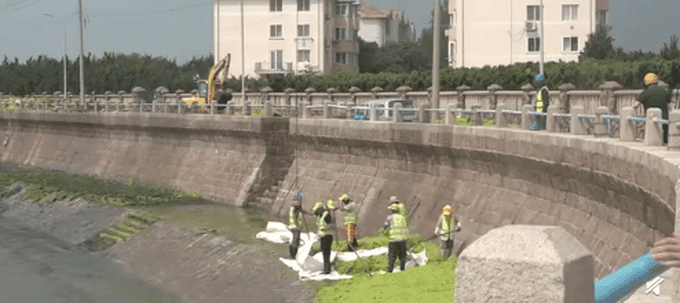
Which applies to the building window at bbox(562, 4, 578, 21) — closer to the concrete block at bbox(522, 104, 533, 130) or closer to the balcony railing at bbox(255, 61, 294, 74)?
the balcony railing at bbox(255, 61, 294, 74)

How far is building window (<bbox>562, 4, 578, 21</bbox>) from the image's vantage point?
71312 millimetres

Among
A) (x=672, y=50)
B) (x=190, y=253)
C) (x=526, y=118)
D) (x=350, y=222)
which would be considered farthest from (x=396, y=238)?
(x=672, y=50)

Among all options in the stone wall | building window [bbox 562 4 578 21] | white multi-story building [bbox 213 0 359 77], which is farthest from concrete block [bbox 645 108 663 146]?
white multi-story building [bbox 213 0 359 77]

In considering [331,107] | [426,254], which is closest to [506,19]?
[331,107]

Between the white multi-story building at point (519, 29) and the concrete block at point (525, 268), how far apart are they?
2630 inches

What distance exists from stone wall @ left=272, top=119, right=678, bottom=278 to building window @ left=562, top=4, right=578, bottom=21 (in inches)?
1593

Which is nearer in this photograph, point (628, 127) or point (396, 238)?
point (628, 127)

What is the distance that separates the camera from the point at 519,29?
233ft

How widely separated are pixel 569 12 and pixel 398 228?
53893 millimetres

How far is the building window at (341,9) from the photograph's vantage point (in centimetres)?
9338

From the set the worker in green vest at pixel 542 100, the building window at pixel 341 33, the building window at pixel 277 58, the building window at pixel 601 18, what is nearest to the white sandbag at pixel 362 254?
the worker in green vest at pixel 542 100

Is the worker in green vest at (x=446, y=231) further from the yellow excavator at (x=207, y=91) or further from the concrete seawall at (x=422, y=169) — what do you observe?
the yellow excavator at (x=207, y=91)

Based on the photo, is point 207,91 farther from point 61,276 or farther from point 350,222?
point 350,222

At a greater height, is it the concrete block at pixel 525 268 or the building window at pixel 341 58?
the building window at pixel 341 58
